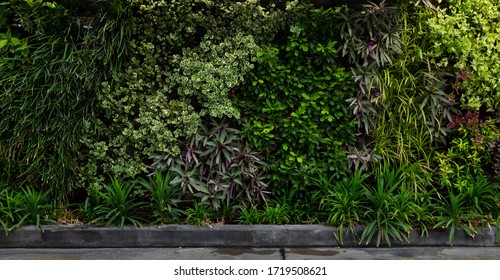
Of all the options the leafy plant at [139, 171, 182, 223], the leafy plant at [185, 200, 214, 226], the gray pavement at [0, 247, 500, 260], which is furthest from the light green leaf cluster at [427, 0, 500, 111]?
the leafy plant at [139, 171, 182, 223]

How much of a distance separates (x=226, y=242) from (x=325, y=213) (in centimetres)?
110

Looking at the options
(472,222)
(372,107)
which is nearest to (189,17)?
(372,107)

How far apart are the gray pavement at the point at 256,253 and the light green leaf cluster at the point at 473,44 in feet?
5.56

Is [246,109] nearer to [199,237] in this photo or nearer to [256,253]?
[199,237]

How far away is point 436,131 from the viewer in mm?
6309

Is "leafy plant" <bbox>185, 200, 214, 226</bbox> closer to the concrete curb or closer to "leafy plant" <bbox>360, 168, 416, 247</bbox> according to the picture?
the concrete curb

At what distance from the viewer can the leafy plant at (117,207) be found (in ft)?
19.5

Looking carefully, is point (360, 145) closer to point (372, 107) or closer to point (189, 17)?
point (372, 107)

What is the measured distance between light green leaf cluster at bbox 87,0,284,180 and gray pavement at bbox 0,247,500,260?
3.16 feet

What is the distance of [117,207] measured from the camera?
5.98 m

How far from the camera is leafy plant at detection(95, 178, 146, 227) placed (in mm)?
5934

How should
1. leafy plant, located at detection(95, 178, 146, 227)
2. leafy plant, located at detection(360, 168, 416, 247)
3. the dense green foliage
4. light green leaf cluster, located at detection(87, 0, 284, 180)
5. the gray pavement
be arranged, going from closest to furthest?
the gray pavement
leafy plant, located at detection(360, 168, 416, 247)
leafy plant, located at detection(95, 178, 146, 227)
the dense green foliage
light green leaf cluster, located at detection(87, 0, 284, 180)

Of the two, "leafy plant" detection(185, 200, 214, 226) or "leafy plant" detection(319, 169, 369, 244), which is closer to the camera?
"leafy plant" detection(319, 169, 369, 244)

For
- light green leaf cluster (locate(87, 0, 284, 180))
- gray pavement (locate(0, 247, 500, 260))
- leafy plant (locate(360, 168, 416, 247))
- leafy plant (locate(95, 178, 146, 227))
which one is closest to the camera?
gray pavement (locate(0, 247, 500, 260))
